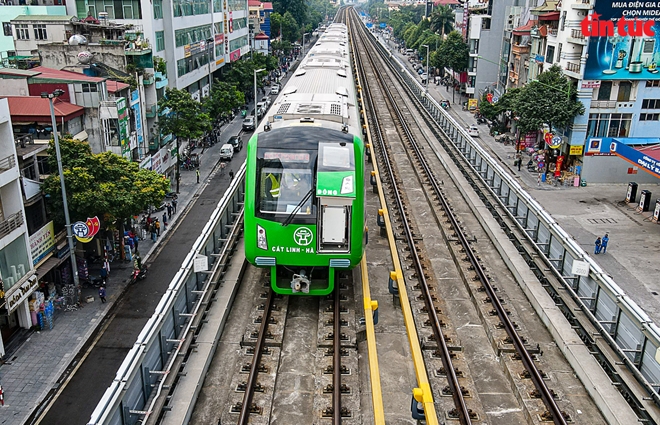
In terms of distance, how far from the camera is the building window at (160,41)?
142 feet

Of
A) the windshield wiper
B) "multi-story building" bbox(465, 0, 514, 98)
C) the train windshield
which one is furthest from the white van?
"multi-story building" bbox(465, 0, 514, 98)

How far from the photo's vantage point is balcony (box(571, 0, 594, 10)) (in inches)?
1548

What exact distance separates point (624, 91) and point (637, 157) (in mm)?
7391

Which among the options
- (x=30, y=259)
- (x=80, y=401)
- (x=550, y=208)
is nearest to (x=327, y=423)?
(x=80, y=401)

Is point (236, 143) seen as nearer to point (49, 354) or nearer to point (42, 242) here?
point (42, 242)

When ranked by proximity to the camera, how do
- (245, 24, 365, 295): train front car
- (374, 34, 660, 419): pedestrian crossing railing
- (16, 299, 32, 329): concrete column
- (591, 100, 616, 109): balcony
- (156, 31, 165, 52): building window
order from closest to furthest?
(374, 34, 660, 419): pedestrian crossing railing < (245, 24, 365, 295): train front car < (16, 299, 32, 329): concrete column < (591, 100, 616, 109): balcony < (156, 31, 165, 52): building window

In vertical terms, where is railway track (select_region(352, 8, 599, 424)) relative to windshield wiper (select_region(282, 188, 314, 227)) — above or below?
below

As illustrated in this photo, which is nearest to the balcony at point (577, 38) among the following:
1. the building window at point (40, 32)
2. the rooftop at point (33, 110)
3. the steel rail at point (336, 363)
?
the steel rail at point (336, 363)

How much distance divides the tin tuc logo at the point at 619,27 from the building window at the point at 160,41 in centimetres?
3033

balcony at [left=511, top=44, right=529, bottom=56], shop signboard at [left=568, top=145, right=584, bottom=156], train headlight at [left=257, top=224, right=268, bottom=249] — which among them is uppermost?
balcony at [left=511, top=44, right=529, bottom=56]

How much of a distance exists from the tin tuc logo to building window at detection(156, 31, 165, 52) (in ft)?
99.5

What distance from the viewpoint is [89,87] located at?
2809 cm

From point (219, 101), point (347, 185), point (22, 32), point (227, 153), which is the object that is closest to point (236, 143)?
point (227, 153)

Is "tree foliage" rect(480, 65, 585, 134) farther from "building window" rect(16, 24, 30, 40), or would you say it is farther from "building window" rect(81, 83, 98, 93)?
"building window" rect(16, 24, 30, 40)
